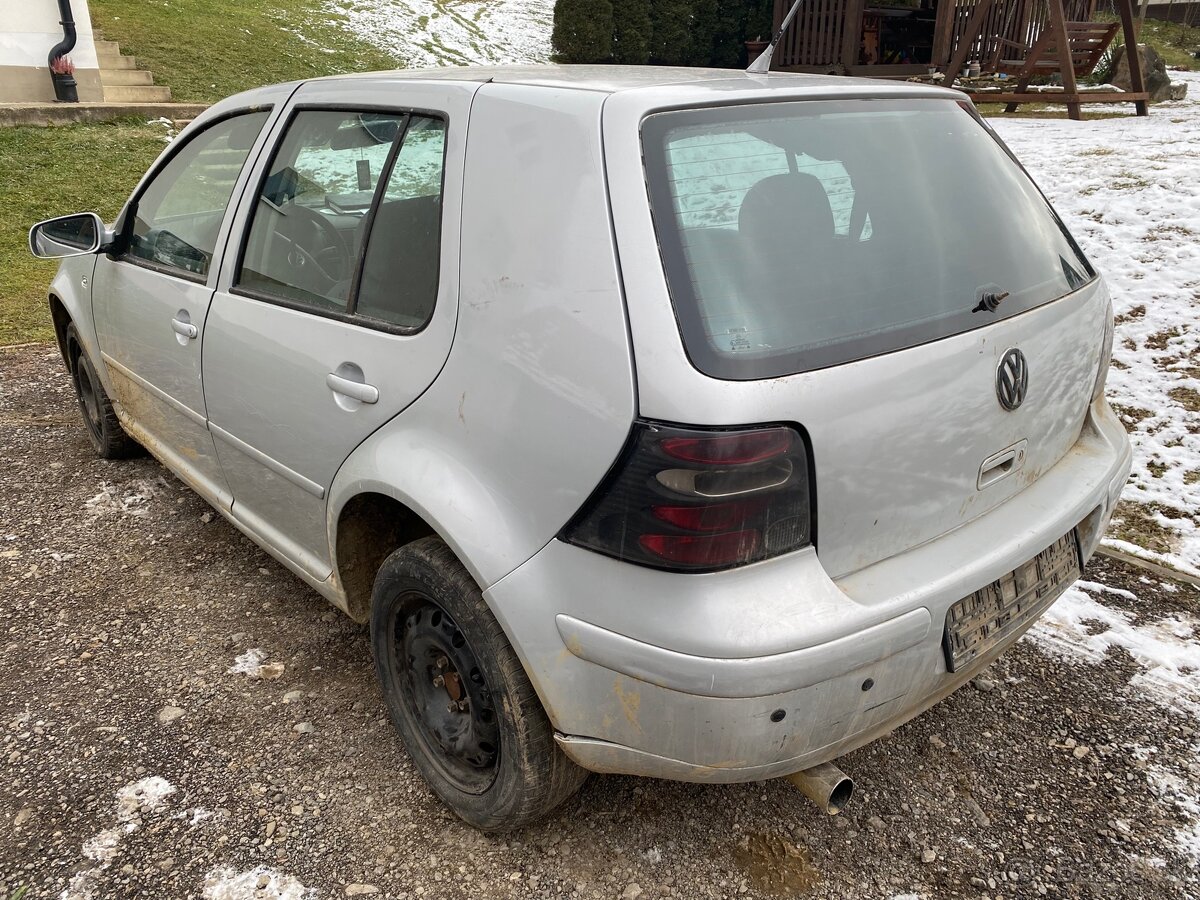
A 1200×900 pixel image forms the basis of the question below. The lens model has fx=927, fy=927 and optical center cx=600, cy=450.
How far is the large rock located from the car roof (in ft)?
38.8

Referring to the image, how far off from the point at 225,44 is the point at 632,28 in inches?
276

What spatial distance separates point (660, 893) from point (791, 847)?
354mm

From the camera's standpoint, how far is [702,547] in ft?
5.50

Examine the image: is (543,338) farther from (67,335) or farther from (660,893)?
(67,335)

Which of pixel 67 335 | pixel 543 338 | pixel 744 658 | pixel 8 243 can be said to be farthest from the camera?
pixel 8 243

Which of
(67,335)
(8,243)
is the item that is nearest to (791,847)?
(67,335)

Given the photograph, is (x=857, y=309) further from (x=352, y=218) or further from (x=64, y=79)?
(x=64, y=79)

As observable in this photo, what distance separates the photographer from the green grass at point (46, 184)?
6809 mm

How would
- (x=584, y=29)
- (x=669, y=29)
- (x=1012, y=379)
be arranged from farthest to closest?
(x=669, y=29)
(x=584, y=29)
(x=1012, y=379)

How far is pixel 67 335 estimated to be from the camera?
446 cm

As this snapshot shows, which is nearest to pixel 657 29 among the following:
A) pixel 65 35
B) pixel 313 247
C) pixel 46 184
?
pixel 65 35

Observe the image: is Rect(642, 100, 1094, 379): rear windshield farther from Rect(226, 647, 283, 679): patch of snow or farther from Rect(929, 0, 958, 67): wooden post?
Rect(929, 0, 958, 67): wooden post

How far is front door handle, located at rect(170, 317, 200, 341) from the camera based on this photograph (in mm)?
2957

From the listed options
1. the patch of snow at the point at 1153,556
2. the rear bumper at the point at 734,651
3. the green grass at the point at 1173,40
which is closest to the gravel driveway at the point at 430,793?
the patch of snow at the point at 1153,556
